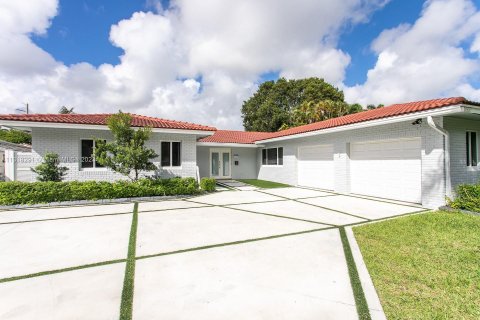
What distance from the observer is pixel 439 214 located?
294 inches

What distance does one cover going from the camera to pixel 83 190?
31.2 feet

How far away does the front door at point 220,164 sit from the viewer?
1934cm

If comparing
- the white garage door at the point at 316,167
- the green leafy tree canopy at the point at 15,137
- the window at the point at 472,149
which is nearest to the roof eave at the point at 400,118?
the white garage door at the point at 316,167

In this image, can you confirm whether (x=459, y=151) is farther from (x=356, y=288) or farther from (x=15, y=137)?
(x=15, y=137)

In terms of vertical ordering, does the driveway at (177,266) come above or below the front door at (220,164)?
below

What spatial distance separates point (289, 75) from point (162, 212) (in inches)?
1364

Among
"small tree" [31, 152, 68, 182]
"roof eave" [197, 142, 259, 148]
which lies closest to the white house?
"small tree" [31, 152, 68, 182]

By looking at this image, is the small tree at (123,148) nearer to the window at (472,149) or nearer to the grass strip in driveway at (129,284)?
the grass strip in driveway at (129,284)

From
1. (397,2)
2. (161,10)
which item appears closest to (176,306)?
(161,10)

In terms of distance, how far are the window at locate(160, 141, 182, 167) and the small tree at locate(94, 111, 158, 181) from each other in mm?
1909

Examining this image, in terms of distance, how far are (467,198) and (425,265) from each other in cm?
552

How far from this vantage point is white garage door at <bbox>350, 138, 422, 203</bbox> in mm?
9188

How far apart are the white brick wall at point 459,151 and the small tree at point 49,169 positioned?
15.3m

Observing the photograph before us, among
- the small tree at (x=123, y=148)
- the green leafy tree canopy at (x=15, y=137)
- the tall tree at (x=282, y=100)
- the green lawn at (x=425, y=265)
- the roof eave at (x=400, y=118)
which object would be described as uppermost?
the tall tree at (x=282, y=100)
